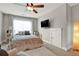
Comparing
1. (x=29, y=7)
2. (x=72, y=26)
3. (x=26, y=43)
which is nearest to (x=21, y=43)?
(x=26, y=43)

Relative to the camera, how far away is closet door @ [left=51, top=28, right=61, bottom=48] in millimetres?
3652

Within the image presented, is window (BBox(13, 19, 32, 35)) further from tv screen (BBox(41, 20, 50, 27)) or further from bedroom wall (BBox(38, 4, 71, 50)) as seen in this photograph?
bedroom wall (BBox(38, 4, 71, 50))

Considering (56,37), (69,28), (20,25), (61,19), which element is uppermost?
(61,19)

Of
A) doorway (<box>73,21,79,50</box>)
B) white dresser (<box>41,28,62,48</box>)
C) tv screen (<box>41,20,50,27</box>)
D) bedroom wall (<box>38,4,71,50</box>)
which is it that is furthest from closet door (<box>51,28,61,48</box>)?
doorway (<box>73,21,79,50</box>)

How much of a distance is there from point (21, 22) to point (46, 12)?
112 centimetres

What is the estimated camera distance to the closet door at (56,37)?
3.65 meters

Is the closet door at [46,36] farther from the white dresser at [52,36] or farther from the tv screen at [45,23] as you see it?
the tv screen at [45,23]

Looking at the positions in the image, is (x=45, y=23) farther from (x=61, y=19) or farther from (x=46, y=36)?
(x=61, y=19)

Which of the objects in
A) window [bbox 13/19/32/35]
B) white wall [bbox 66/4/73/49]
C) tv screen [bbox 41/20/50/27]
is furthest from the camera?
white wall [bbox 66/4/73/49]

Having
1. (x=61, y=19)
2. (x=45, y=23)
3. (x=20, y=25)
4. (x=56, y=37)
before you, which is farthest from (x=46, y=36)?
(x=20, y=25)

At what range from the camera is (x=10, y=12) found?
9.46 ft

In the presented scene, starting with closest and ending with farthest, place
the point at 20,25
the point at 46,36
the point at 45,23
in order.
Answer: the point at 20,25 → the point at 46,36 → the point at 45,23

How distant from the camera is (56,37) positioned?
380 centimetres

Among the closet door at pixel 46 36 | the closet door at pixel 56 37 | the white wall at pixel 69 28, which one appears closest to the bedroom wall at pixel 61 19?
the white wall at pixel 69 28
